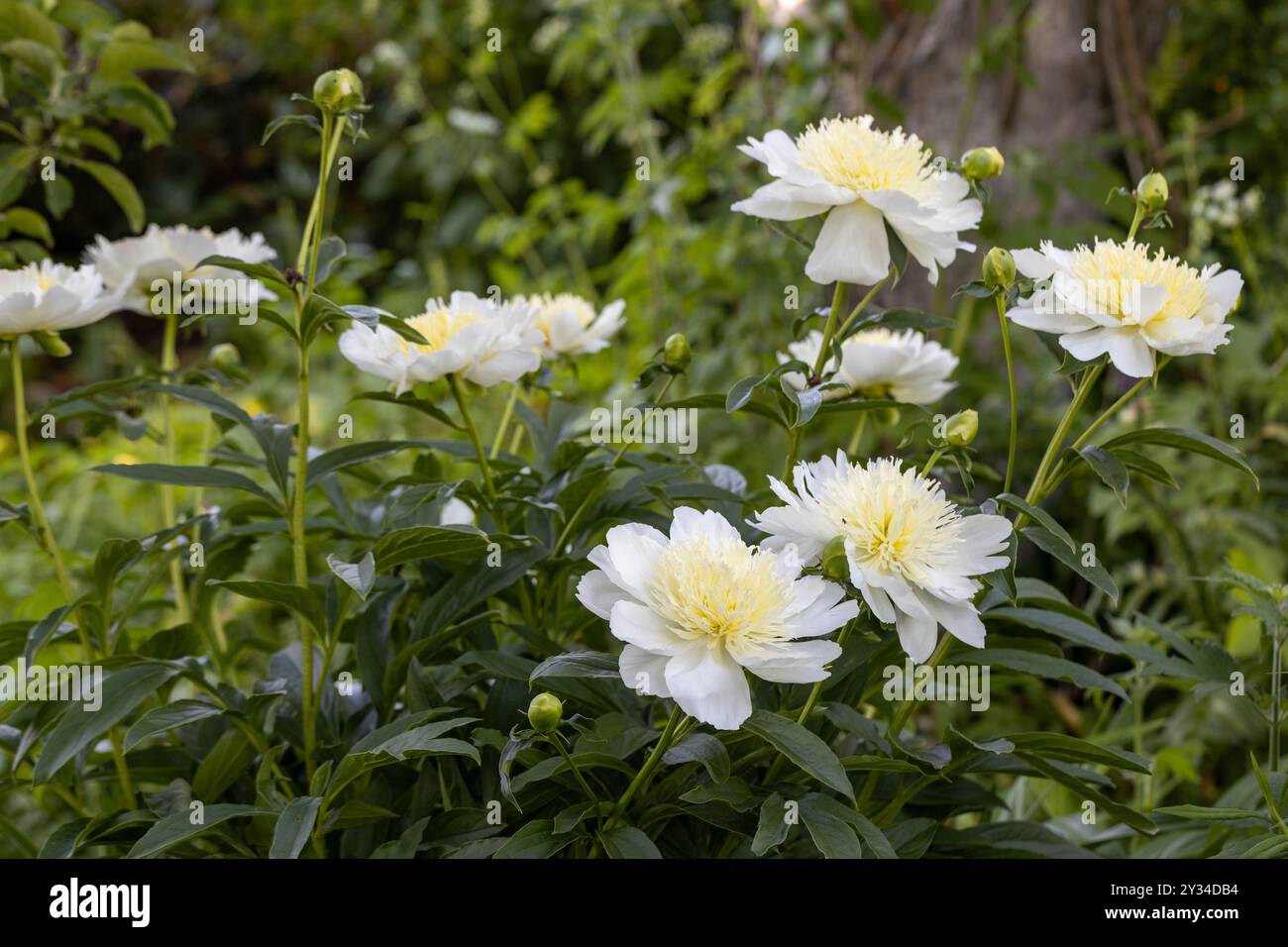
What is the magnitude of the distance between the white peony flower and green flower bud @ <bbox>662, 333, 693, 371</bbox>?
88mm

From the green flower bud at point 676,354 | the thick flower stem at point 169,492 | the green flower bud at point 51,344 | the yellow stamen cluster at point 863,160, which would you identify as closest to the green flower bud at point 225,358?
the thick flower stem at point 169,492

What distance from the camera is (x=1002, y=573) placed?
28.8 inches

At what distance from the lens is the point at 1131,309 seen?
2.41 ft

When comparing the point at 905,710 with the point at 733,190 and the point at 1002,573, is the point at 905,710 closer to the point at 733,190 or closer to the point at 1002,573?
the point at 1002,573

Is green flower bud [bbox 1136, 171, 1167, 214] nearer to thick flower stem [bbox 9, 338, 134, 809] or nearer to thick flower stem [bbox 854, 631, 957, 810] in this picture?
thick flower stem [bbox 854, 631, 957, 810]

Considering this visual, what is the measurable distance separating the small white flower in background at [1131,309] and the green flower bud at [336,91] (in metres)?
0.44

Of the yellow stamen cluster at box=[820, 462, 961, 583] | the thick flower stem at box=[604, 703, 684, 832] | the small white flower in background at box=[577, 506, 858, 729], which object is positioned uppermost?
the yellow stamen cluster at box=[820, 462, 961, 583]

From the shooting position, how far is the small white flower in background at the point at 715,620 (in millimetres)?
646

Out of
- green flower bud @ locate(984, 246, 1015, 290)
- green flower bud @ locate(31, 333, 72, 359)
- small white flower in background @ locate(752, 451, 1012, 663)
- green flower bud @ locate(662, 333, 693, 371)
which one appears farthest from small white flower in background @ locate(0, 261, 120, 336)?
green flower bud @ locate(984, 246, 1015, 290)

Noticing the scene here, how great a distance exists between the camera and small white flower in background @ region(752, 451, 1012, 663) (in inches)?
27.0

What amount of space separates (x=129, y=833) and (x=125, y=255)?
0.45m

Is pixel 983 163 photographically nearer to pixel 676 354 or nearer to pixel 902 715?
pixel 676 354

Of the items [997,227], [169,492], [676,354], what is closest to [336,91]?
[676,354]

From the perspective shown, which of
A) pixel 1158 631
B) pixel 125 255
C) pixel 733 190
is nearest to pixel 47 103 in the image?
pixel 125 255
